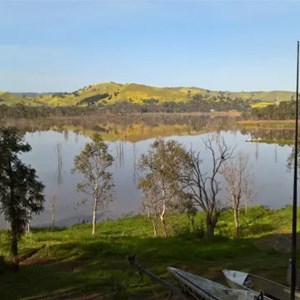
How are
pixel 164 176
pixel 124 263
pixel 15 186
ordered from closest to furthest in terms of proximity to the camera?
pixel 15 186
pixel 124 263
pixel 164 176

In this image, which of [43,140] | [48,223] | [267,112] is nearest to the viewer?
[48,223]

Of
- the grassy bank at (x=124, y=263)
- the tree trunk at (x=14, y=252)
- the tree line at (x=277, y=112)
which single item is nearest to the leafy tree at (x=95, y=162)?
the grassy bank at (x=124, y=263)

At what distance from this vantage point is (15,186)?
53.2 ft

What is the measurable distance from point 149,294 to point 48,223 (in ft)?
92.2

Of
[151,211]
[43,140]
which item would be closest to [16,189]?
[151,211]

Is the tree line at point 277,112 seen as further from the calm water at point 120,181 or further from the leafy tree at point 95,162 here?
the leafy tree at point 95,162

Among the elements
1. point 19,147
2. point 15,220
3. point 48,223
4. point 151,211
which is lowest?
point 48,223

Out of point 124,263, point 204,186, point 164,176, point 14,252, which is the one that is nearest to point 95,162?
point 164,176

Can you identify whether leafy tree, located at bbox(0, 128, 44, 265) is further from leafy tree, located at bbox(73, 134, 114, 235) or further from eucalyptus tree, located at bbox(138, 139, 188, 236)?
leafy tree, located at bbox(73, 134, 114, 235)

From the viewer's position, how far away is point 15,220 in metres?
16.4

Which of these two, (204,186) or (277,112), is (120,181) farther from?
(277,112)

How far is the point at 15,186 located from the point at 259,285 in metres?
9.76

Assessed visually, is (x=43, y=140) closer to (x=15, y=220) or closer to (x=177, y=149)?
(x=177, y=149)

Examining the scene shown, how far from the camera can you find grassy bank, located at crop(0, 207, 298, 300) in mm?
12898
